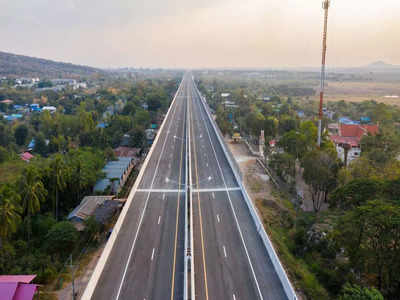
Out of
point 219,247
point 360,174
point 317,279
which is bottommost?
Answer: point 317,279

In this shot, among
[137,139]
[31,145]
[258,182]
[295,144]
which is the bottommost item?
[258,182]

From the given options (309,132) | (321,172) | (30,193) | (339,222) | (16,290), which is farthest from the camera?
(309,132)

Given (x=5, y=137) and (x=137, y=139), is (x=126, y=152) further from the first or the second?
(x=5, y=137)

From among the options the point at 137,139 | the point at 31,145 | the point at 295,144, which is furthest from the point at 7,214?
the point at 31,145

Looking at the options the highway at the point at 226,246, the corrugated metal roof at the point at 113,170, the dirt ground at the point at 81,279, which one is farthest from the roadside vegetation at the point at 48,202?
the highway at the point at 226,246

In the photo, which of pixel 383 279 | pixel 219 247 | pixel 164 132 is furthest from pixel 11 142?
pixel 383 279

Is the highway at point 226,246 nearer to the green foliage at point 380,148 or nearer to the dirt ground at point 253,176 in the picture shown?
the dirt ground at point 253,176

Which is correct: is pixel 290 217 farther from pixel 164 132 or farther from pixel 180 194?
pixel 164 132
